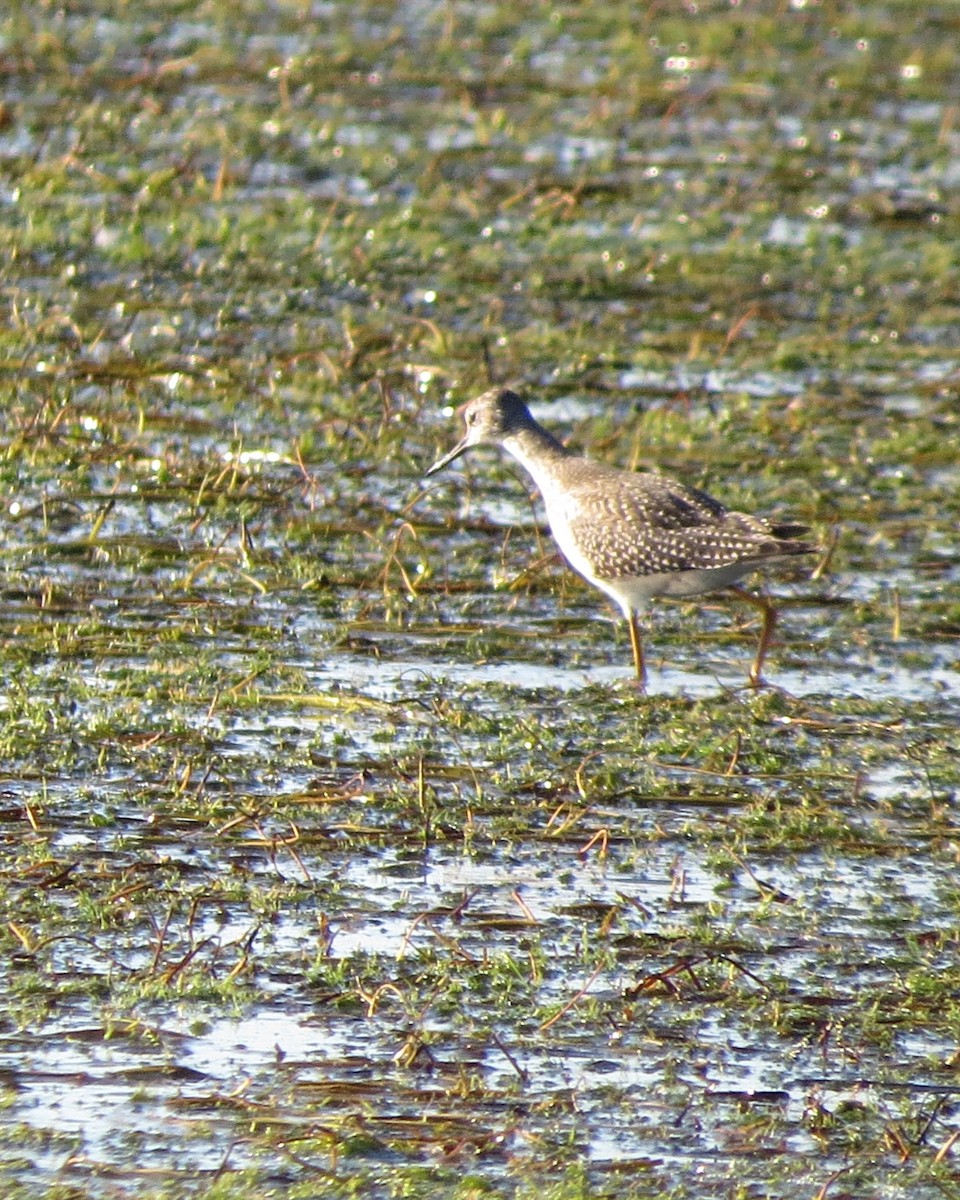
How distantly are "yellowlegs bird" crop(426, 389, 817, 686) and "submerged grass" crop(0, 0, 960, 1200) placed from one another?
9.4 inches

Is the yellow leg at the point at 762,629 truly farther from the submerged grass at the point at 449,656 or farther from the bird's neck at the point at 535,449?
the bird's neck at the point at 535,449

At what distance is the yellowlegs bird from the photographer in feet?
27.6

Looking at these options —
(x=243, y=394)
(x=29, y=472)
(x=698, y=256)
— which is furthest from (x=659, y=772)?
(x=698, y=256)

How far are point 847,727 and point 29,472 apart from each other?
3.44 meters

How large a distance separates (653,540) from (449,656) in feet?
2.50

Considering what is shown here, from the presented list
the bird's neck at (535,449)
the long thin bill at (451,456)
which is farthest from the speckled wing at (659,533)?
the long thin bill at (451,456)

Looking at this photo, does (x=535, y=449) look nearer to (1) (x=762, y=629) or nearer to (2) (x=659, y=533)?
(2) (x=659, y=533)

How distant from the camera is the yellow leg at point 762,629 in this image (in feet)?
27.6

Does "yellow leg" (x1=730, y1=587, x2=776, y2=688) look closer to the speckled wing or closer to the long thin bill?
the speckled wing

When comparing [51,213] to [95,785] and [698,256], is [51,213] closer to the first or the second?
[698,256]

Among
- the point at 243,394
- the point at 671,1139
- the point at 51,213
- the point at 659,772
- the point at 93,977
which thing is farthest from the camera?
the point at 51,213

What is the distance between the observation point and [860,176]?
15.7m

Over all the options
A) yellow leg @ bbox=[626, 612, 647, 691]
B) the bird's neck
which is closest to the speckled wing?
yellow leg @ bbox=[626, 612, 647, 691]

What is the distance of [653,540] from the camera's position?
8531 mm
